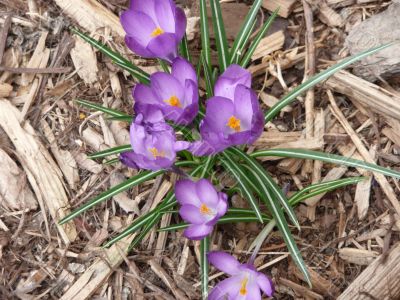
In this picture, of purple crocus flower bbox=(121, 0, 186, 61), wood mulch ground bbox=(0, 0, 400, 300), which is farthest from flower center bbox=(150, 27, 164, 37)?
wood mulch ground bbox=(0, 0, 400, 300)

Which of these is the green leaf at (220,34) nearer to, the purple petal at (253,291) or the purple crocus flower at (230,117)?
the purple crocus flower at (230,117)

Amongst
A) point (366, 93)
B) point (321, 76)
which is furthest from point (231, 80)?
point (366, 93)

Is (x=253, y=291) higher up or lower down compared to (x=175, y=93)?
lower down

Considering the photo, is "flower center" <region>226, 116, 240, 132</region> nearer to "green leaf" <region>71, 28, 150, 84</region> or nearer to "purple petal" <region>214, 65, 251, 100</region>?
"purple petal" <region>214, 65, 251, 100</region>

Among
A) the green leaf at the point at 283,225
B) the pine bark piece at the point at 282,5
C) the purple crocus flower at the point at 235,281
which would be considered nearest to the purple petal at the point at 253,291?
the purple crocus flower at the point at 235,281

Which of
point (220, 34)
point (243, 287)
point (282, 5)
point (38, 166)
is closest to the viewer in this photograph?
point (243, 287)

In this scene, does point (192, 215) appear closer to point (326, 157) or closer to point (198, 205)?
point (198, 205)
